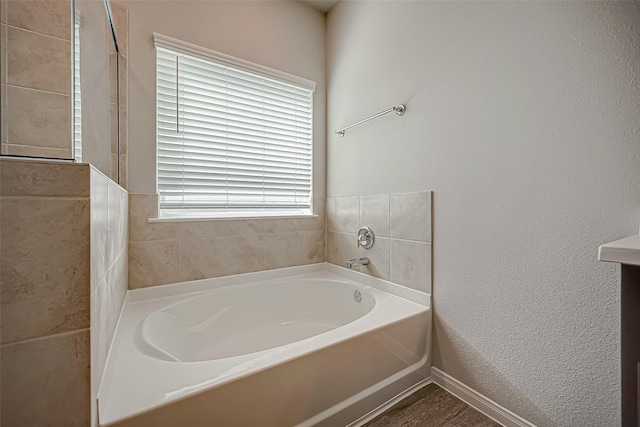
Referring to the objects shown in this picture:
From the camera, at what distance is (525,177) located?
1140 millimetres

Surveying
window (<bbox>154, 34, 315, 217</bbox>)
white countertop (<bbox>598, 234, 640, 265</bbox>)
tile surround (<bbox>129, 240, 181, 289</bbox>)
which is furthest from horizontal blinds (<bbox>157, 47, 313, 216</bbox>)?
white countertop (<bbox>598, 234, 640, 265</bbox>)

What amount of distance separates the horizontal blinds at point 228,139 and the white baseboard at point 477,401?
5.03ft

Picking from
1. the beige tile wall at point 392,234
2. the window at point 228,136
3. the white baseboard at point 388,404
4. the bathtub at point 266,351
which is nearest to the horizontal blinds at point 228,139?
the window at point 228,136

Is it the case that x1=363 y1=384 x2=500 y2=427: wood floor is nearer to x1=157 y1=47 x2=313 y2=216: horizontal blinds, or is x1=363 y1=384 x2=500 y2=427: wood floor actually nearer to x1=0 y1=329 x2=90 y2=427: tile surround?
x1=0 y1=329 x2=90 y2=427: tile surround

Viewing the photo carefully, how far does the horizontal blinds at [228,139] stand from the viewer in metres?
1.76

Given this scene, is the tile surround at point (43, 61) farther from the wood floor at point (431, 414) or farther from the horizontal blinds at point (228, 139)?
the wood floor at point (431, 414)

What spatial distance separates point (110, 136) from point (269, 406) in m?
1.53

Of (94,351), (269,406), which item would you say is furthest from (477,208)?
(94,351)

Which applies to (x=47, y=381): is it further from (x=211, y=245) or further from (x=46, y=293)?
(x=211, y=245)

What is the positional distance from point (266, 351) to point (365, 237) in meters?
1.09

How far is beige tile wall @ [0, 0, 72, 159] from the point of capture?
75 centimetres

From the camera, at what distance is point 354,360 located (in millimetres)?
1223

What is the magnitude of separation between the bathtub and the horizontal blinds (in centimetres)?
60

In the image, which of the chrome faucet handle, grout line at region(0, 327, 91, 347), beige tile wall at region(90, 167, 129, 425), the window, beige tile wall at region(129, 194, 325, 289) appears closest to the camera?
grout line at region(0, 327, 91, 347)
